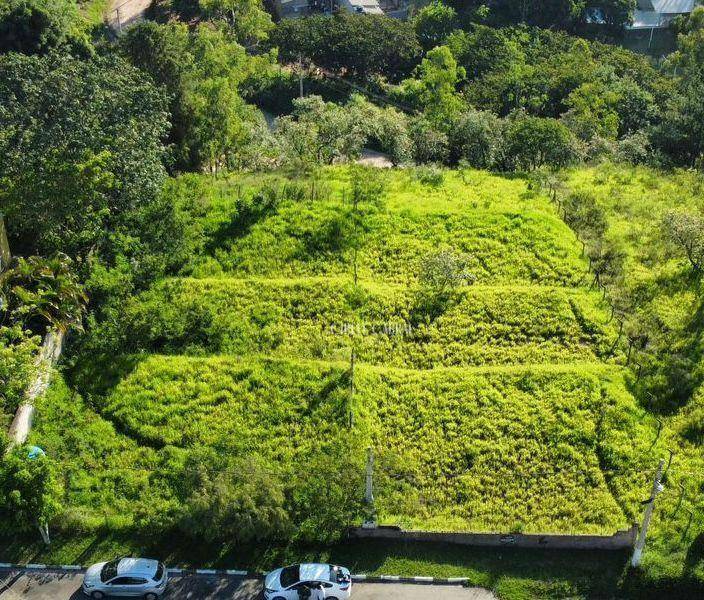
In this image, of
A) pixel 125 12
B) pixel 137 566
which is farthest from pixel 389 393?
pixel 125 12

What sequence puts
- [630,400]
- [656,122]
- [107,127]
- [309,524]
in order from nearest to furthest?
[309,524], [630,400], [107,127], [656,122]

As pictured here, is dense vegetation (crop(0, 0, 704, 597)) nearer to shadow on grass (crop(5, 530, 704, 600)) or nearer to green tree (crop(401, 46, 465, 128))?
shadow on grass (crop(5, 530, 704, 600))

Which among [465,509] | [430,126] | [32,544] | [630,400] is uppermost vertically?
[430,126]

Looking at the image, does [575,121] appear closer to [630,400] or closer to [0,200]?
[630,400]

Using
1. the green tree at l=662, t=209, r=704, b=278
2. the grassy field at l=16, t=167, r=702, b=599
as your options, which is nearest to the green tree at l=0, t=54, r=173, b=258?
the grassy field at l=16, t=167, r=702, b=599

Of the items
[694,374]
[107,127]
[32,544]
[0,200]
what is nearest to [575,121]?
[694,374]

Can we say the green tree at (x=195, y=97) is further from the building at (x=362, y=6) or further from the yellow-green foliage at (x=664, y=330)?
the building at (x=362, y=6)

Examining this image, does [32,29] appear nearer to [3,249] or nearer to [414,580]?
[3,249]
